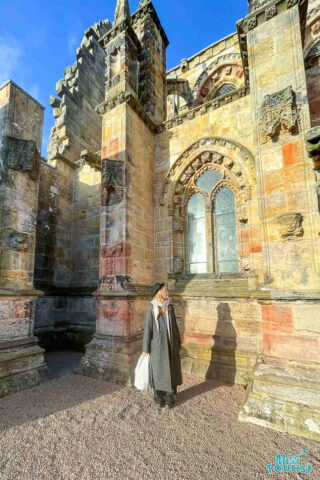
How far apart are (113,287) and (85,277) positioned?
320 centimetres

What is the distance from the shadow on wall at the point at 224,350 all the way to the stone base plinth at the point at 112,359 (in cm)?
144

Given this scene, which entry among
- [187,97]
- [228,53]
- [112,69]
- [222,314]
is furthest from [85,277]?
[228,53]

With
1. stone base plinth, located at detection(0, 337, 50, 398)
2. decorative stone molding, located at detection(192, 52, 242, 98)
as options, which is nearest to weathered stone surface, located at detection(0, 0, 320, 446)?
stone base plinth, located at detection(0, 337, 50, 398)

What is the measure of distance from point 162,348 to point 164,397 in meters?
0.67

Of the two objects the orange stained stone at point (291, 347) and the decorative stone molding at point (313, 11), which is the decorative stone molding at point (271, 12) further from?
the decorative stone molding at point (313, 11)

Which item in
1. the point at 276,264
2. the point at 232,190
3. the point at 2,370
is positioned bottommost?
the point at 2,370

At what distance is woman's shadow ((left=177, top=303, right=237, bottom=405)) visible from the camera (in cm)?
434

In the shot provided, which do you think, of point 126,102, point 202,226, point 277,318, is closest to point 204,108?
point 126,102

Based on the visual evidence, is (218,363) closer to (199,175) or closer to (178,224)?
(178,224)

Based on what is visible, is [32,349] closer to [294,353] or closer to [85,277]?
[85,277]

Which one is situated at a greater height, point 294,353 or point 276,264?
point 276,264

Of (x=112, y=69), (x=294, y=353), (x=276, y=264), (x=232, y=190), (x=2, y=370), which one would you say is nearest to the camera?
(x=294, y=353)

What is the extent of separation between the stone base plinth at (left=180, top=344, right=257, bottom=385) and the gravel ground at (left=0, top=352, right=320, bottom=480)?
1.46 ft

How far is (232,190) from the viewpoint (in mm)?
5418
